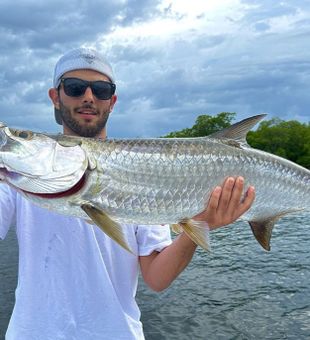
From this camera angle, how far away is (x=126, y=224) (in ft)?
10.2

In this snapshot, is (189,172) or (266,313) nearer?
(189,172)

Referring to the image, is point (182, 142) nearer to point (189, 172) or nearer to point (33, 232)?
point (189, 172)

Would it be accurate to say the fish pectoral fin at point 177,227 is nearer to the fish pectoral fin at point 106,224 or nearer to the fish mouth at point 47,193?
the fish pectoral fin at point 106,224

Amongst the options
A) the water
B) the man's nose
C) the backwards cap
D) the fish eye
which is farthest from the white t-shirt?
the water

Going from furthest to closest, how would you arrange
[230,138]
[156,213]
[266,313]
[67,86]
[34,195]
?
[266,313] < [67,86] < [230,138] < [156,213] < [34,195]

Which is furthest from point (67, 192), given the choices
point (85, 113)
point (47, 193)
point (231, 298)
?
point (231, 298)

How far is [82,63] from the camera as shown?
3635mm

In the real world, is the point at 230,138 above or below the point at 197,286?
above

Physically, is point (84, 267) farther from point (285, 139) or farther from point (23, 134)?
point (285, 139)

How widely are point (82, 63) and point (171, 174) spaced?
3.86 feet

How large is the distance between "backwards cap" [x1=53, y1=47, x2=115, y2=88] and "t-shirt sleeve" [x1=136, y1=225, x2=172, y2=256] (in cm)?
119

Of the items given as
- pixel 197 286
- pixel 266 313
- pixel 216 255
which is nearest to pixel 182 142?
pixel 266 313

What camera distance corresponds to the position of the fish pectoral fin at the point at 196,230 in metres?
3.02

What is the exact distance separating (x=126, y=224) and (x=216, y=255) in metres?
13.2
